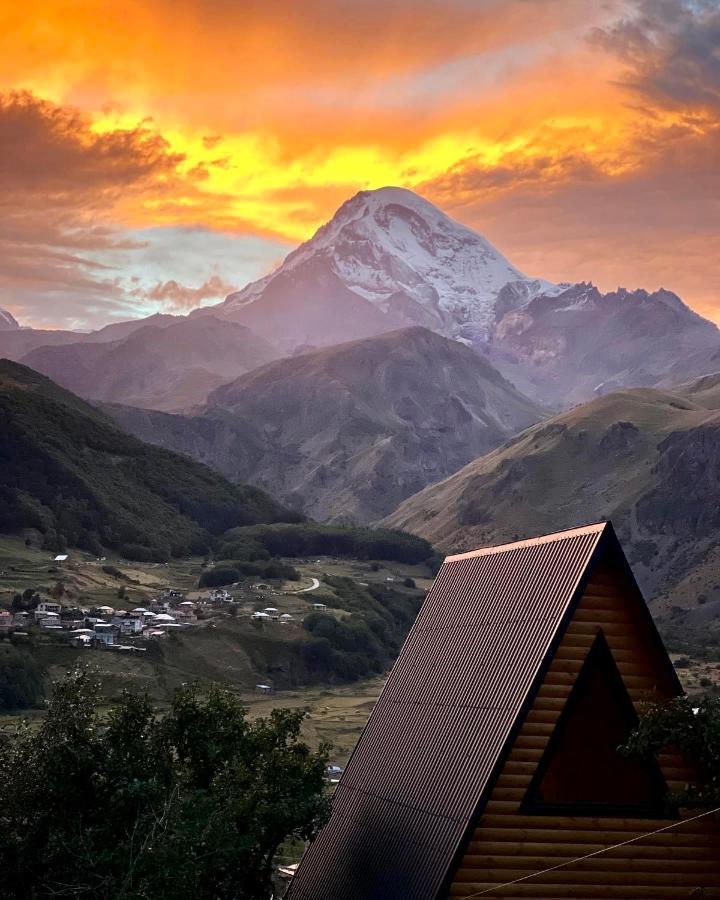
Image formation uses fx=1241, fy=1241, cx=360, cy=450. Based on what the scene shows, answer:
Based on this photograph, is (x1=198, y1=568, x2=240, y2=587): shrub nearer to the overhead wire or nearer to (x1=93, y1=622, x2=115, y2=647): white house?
(x1=93, y1=622, x2=115, y2=647): white house

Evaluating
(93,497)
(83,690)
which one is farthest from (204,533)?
(83,690)

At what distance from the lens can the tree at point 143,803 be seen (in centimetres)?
1503

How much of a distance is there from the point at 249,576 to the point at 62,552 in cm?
2188

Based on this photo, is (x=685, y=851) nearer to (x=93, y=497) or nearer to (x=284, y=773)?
(x=284, y=773)

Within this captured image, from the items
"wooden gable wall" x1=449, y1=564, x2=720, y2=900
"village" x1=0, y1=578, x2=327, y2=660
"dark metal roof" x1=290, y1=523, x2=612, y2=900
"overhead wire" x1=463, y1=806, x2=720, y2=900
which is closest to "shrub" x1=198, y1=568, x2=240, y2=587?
"village" x1=0, y1=578, x2=327, y2=660

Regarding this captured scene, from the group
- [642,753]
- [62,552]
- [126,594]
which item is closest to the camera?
[642,753]

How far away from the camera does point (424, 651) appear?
18172mm

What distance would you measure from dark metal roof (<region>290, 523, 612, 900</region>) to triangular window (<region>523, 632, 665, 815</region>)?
69 cm

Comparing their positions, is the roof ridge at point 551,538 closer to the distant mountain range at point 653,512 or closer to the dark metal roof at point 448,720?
the dark metal roof at point 448,720

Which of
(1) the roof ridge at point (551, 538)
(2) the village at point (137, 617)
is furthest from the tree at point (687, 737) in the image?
(2) the village at point (137, 617)

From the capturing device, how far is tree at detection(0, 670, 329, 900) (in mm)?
15031

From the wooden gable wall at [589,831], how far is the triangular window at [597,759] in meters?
0.11

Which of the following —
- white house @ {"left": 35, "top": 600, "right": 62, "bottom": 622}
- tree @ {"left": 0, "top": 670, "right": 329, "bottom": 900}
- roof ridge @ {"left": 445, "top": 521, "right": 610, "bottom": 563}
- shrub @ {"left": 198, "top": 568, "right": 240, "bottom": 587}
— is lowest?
shrub @ {"left": 198, "top": 568, "right": 240, "bottom": 587}

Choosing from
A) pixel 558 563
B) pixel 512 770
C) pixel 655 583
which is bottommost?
pixel 655 583
